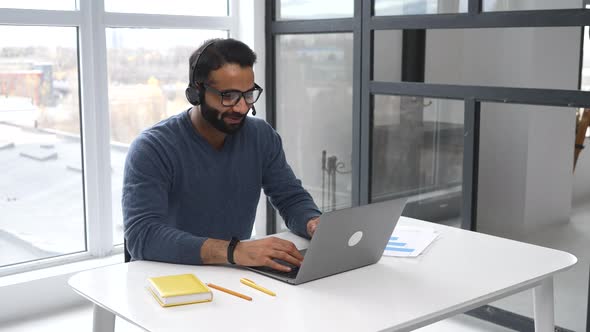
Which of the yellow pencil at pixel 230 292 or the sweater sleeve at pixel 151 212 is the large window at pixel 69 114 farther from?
the yellow pencil at pixel 230 292

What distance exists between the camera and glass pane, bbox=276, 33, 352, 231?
391 cm

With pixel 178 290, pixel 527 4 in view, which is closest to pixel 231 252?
pixel 178 290

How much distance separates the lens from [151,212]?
2.09 metres

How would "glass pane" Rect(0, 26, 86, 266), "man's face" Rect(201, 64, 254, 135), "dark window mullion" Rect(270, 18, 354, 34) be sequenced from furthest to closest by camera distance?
1. "dark window mullion" Rect(270, 18, 354, 34)
2. "glass pane" Rect(0, 26, 86, 266)
3. "man's face" Rect(201, 64, 254, 135)

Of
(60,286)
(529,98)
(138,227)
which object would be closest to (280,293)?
(138,227)

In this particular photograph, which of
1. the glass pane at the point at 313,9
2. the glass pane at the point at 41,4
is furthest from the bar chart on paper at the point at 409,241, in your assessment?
the glass pane at the point at 41,4

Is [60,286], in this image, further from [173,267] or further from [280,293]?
[280,293]

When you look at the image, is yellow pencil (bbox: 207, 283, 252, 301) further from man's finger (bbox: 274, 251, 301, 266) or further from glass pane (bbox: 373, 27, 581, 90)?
glass pane (bbox: 373, 27, 581, 90)

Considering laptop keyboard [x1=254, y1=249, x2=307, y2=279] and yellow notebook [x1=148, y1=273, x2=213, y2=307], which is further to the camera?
laptop keyboard [x1=254, y1=249, x2=307, y2=279]

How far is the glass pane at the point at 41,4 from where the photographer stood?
340 cm

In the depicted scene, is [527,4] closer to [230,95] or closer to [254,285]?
[230,95]

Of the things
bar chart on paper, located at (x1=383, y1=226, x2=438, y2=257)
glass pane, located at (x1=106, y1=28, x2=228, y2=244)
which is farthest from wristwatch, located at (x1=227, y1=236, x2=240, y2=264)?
glass pane, located at (x1=106, y1=28, x2=228, y2=244)

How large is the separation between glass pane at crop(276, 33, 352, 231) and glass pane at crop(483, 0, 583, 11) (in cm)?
86

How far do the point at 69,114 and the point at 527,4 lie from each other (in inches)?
86.8
